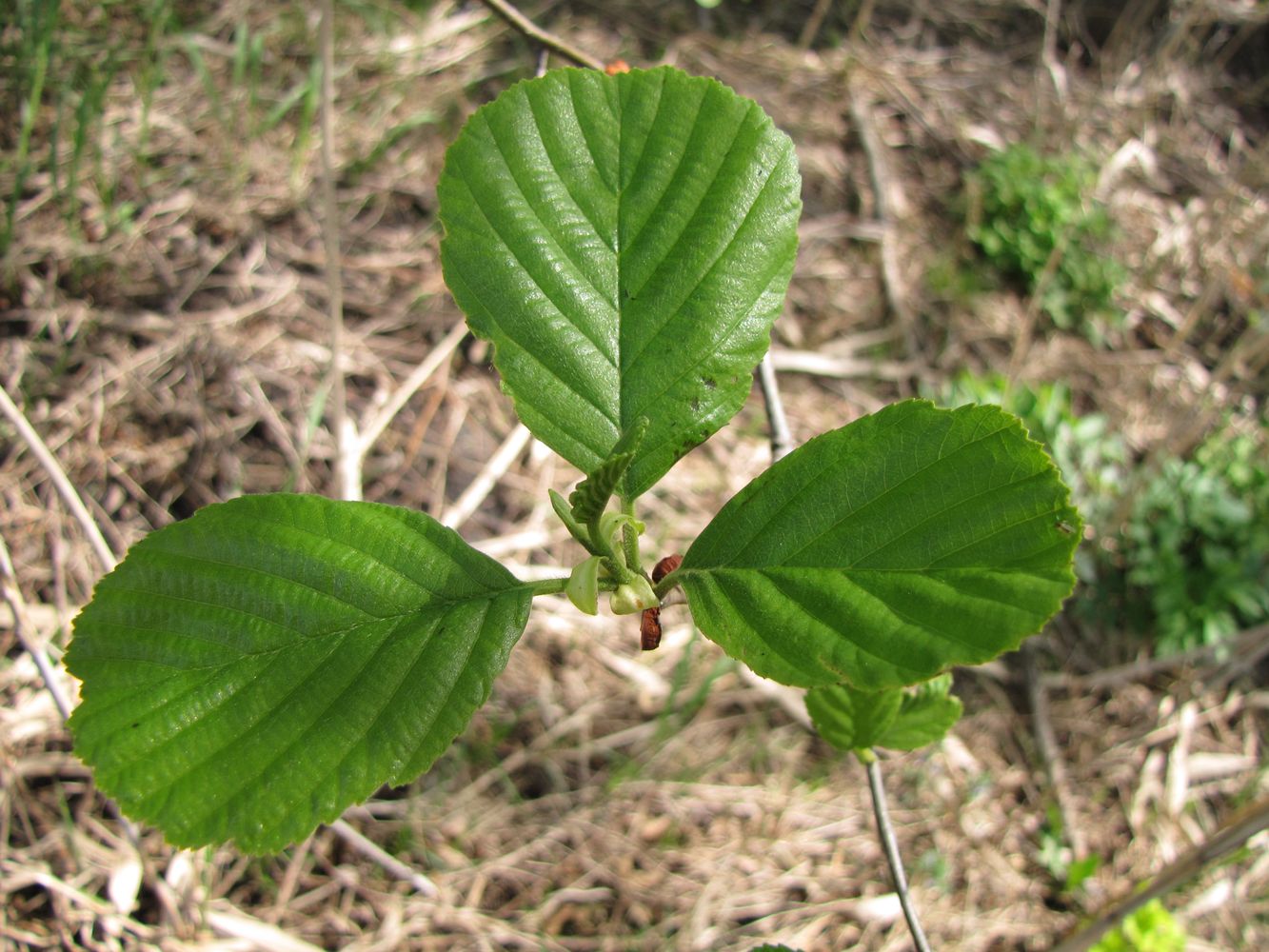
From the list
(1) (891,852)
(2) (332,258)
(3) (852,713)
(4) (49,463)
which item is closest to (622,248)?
(3) (852,713)

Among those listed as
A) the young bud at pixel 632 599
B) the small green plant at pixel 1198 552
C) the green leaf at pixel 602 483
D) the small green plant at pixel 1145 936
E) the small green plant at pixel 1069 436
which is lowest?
the small green plant at pixel 1145 936

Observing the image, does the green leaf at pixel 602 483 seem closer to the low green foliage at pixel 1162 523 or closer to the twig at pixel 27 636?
the twig at pixel 27 636

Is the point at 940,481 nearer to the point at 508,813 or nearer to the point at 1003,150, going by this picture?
the point at 508,813

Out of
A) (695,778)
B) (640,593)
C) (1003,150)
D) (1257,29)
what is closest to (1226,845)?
(640,593)

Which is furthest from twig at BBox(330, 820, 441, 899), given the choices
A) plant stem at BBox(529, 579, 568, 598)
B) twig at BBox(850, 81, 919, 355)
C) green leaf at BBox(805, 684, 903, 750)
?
twig at BBox(850, 81, 919, 355)

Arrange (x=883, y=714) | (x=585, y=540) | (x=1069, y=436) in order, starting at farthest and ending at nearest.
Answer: (x=1069, y=436), (x=883, y=714), (x=585, y=540)

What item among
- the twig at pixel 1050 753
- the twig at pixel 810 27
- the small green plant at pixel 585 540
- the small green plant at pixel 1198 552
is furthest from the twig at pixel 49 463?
the twig at pixel 810 27

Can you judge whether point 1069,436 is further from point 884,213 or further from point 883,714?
point 883,714
